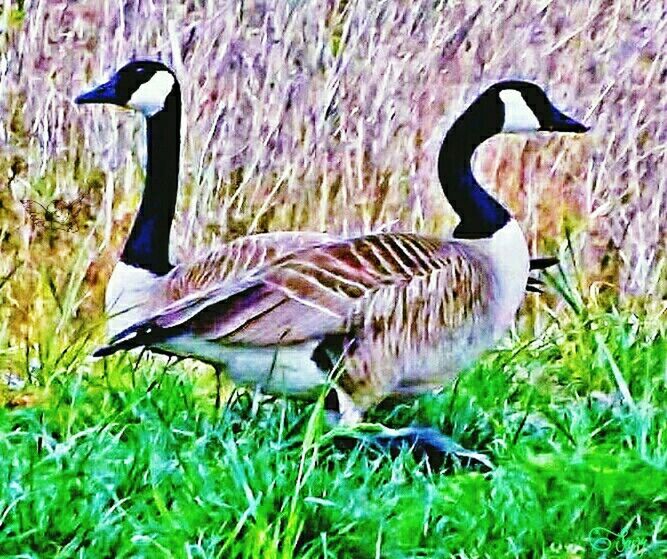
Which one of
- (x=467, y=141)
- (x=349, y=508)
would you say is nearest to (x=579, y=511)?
(x=349, y=508)

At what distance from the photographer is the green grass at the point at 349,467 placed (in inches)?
77.7

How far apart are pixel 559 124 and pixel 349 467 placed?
0.83 m

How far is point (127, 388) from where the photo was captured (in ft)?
8.13

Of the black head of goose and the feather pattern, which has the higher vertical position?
the black head of goose

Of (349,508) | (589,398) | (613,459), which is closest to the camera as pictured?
(349,508)

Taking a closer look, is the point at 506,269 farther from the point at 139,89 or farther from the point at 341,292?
the point at 139,89

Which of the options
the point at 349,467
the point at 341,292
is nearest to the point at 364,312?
the point at 341,292

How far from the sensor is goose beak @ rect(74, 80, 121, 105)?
2523 millimetres

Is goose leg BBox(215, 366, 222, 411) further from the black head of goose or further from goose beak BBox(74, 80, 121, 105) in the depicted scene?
goose beak BBox(74, 80, 121, 105)

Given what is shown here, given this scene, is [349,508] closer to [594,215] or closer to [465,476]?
[465,476]

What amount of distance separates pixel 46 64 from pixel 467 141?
2.74 ft
